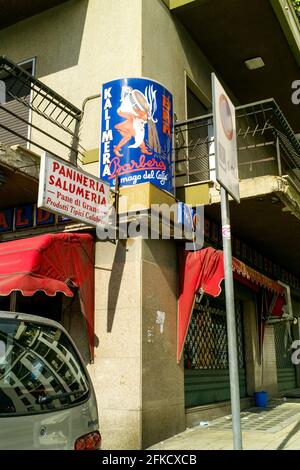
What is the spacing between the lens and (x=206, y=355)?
31.7 feet

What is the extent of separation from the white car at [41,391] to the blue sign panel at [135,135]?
14.8 ft

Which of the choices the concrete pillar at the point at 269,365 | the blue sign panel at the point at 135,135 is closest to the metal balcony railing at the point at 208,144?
the blue sign panel at the point at 135,135

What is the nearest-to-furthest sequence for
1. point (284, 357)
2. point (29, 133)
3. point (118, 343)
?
1. point (118, 343)
2. point (29, 133)
3. point (284, 357)

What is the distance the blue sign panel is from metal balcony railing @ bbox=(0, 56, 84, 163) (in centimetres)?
80

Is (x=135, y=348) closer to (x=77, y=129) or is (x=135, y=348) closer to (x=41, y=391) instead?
(x=41, y=391)

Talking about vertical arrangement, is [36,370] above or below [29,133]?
below

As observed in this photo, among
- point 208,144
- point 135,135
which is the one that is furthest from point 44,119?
point 208,144

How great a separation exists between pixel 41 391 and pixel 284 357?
13605 millimetres

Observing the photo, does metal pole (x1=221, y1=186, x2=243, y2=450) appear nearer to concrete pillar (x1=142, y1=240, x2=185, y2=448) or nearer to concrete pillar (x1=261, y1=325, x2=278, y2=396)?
concrete pillar (x1=142, y1=240, x2=185, y2=448)

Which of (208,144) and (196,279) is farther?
(208,144)

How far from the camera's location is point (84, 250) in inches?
291

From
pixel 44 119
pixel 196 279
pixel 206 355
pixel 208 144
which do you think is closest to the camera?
pixel 196 279

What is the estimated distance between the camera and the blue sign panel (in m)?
7.74
